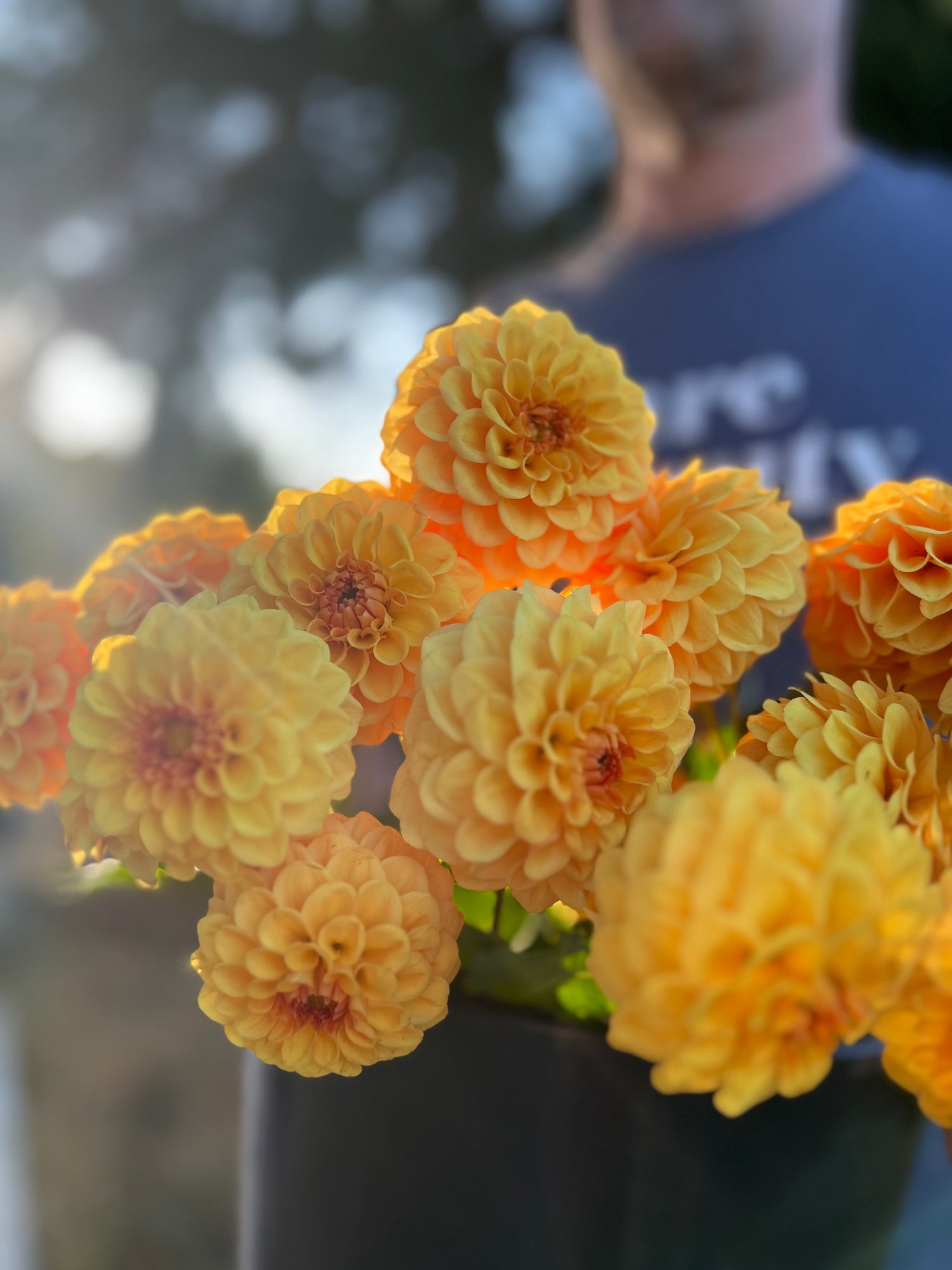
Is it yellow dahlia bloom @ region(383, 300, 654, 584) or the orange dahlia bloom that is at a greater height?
yellow dahlia bloom @ region(383, 300, 654, 584)

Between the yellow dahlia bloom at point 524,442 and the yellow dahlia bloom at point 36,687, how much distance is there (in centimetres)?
13

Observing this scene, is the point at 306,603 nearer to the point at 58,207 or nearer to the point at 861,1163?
the point at 861,1163

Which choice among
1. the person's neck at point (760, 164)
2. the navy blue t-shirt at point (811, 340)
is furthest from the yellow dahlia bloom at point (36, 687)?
the person's neck at point (760, 164)

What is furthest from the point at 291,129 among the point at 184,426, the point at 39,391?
the point at 39,391

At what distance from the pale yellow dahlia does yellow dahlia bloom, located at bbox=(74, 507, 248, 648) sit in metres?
0.23

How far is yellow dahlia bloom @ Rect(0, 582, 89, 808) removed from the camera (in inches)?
12.1

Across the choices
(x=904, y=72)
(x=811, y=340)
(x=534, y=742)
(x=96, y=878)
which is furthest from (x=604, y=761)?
(x=904, y=72)

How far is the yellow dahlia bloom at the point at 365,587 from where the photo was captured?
11.1 inches

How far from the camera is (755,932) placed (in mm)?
201

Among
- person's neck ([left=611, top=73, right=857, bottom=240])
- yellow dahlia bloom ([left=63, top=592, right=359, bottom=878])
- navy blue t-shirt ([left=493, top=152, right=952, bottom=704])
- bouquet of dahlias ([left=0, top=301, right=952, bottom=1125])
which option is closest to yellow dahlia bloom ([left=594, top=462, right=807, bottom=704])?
bouquet of dahlias ([left=0, top=301, right=952, bottom=1125])

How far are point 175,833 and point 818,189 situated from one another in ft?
3.12

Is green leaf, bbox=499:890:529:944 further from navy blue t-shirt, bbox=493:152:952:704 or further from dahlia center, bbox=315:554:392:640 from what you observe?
navy blue t-shirt, bbox=493:152:952:704

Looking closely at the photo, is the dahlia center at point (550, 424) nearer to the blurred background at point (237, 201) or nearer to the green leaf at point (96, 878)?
the green leaf at point (96, 878)

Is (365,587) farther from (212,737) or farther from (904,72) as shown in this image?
(904,72)
